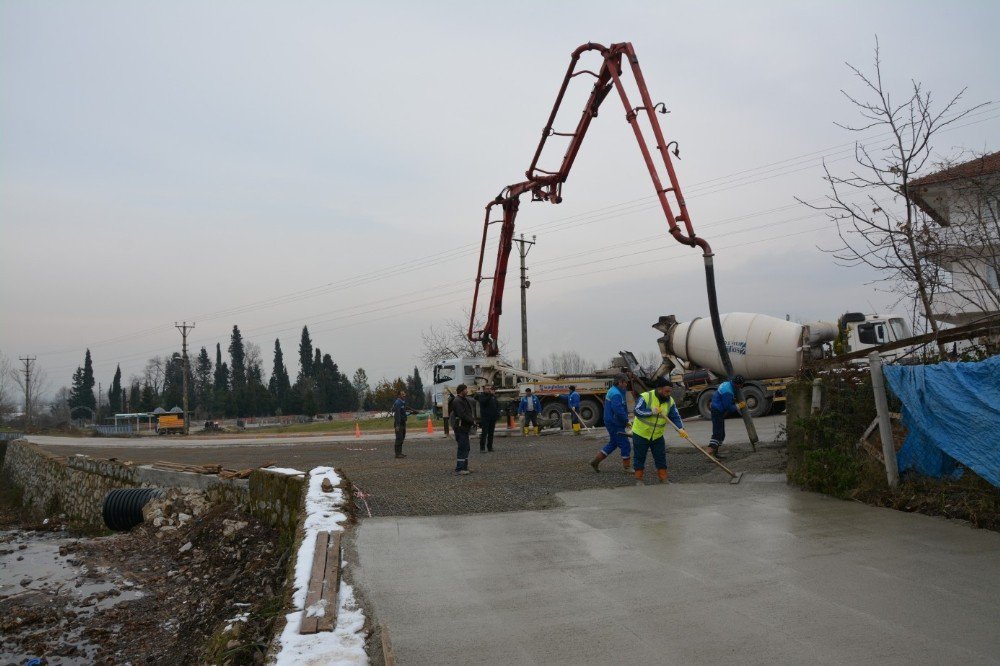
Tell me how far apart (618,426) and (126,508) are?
9601 mm

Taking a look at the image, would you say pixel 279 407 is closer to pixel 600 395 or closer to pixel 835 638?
pixel 600 395

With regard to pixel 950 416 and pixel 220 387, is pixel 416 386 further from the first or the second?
pixel 950 416

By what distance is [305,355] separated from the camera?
106 m

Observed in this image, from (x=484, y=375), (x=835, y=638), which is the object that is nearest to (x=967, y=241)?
(x=835, y=638)

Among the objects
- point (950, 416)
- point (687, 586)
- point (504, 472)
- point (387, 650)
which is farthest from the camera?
point (504, 472)

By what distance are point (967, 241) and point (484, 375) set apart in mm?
17877

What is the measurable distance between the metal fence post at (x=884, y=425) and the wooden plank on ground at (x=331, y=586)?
6.05 metres

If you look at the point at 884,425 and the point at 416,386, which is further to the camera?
the point at 416,386

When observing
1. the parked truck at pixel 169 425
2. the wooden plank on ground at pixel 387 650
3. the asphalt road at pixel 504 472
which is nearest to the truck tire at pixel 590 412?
the asphalt road at pixel 504 472

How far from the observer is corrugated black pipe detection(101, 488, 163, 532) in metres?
14.4

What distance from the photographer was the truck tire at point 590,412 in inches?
992

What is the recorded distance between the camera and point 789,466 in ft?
32.6

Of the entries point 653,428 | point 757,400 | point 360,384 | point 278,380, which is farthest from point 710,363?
point 278,380

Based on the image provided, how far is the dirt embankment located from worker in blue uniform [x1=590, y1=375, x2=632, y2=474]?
5.47 m
